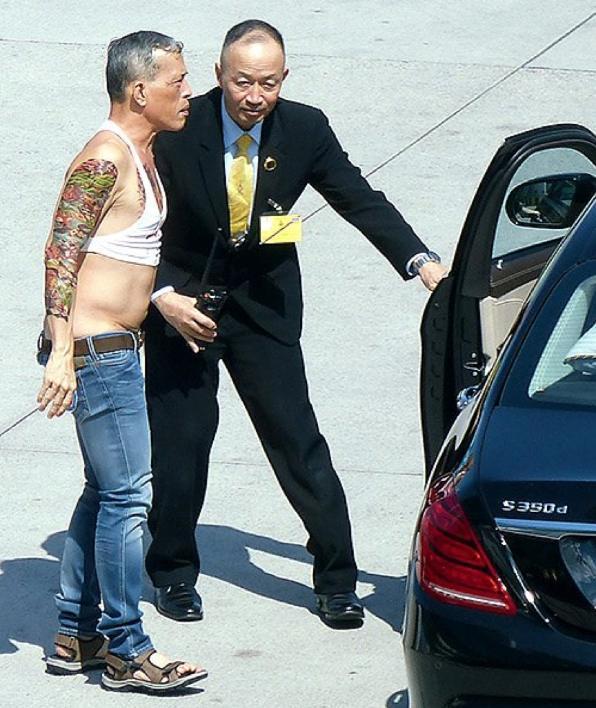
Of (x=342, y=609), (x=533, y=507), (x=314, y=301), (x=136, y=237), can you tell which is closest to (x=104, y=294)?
(x=136, y=237)

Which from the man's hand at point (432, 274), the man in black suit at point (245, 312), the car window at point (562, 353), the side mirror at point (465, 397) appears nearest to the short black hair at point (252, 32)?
the man in black suit at point (245, 312)

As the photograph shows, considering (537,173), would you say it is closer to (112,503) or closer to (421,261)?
(421,261)

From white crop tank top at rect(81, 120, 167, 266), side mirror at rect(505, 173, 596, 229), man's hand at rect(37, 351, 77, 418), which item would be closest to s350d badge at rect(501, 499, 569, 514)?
man's hand at rect(37, 351, 77, 418)

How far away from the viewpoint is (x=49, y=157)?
10.0m

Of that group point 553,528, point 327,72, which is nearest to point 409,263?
point 553,528

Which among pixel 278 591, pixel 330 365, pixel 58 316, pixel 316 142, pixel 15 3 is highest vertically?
pixel 15 3

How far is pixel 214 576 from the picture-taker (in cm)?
592

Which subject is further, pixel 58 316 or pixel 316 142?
pixel 316 142

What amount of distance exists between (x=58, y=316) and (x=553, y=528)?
1608 mm

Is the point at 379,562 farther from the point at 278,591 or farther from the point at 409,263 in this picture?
the point at 409,263

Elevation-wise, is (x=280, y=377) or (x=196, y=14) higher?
(x=196, y=14)

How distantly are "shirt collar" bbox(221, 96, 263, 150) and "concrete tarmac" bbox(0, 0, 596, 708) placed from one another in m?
1.44

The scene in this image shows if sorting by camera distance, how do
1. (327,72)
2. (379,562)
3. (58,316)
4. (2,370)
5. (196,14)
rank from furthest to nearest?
(196,14) < (327,72) < (2,370) < (379,562) < (58,316)

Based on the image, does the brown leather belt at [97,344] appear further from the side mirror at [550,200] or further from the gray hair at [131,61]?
the side mirror at [550,200]
